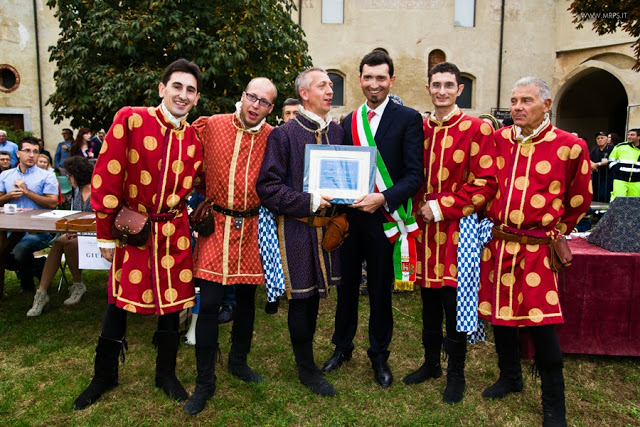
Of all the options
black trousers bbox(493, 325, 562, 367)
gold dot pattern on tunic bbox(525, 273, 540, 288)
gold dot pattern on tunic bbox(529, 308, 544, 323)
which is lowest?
black trousers bbox(493, 325, 562, 367)

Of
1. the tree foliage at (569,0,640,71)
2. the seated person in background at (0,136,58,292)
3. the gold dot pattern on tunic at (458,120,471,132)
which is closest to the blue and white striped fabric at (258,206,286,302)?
the gold dot pattern on tunic at (458,120,471,132)

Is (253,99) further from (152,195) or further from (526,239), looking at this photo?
(526,239)

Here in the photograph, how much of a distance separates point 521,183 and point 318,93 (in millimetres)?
1279

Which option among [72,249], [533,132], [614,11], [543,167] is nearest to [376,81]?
[533,132]

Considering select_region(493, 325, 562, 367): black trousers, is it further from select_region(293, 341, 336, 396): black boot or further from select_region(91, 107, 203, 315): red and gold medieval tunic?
select_region(91, 107, 203, 315): red and gold medieval tunic

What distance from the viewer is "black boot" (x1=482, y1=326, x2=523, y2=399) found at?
3.24 meters

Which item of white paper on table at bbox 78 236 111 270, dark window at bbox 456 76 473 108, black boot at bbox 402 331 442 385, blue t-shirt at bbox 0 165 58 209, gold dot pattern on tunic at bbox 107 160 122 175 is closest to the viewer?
gold dot pattern on tunic at bbox 107 160 122 175

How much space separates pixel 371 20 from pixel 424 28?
1812mm

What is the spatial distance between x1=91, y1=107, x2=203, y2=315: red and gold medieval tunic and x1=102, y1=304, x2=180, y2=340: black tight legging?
0.11 meters

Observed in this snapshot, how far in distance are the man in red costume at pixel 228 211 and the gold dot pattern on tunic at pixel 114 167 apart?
540 millimetres

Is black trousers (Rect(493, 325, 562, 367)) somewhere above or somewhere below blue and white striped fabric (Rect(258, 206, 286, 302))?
below

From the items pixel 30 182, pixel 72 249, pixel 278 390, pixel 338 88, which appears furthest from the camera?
pixel 338 88

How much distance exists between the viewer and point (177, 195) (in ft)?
9.82

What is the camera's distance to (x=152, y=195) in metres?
2.93
